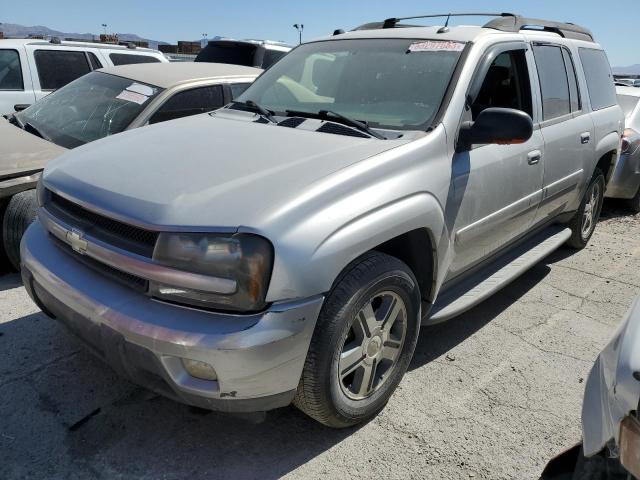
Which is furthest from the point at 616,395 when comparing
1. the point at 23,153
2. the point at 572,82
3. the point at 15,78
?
the point at 15,78

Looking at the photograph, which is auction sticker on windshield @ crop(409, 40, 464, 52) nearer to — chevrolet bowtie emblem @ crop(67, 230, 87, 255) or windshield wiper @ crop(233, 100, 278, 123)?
windshield wiper @ crop(233, 100, 278, 123)

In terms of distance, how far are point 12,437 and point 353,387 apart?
1572 millimetres

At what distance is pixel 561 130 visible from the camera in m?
3.93

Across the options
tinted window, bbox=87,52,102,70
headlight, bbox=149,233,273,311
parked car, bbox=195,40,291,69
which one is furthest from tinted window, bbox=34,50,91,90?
headlight, bbox=149,233,273,311

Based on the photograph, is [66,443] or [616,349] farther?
[66,443]

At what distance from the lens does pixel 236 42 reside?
27.2 ft

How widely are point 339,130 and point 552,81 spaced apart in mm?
2004

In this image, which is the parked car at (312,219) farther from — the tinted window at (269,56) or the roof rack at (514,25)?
the tinted window at (269,56)

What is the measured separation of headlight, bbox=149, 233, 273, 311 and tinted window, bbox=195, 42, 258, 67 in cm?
653

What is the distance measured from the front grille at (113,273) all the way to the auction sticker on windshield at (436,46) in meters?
2.13

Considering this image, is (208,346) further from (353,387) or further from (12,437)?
(12,437)

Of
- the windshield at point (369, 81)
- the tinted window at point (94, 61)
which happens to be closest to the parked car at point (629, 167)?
the windshield at point (369, 81)

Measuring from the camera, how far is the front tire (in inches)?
86.8

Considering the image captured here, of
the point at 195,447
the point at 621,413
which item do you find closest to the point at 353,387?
the point at 195,447
